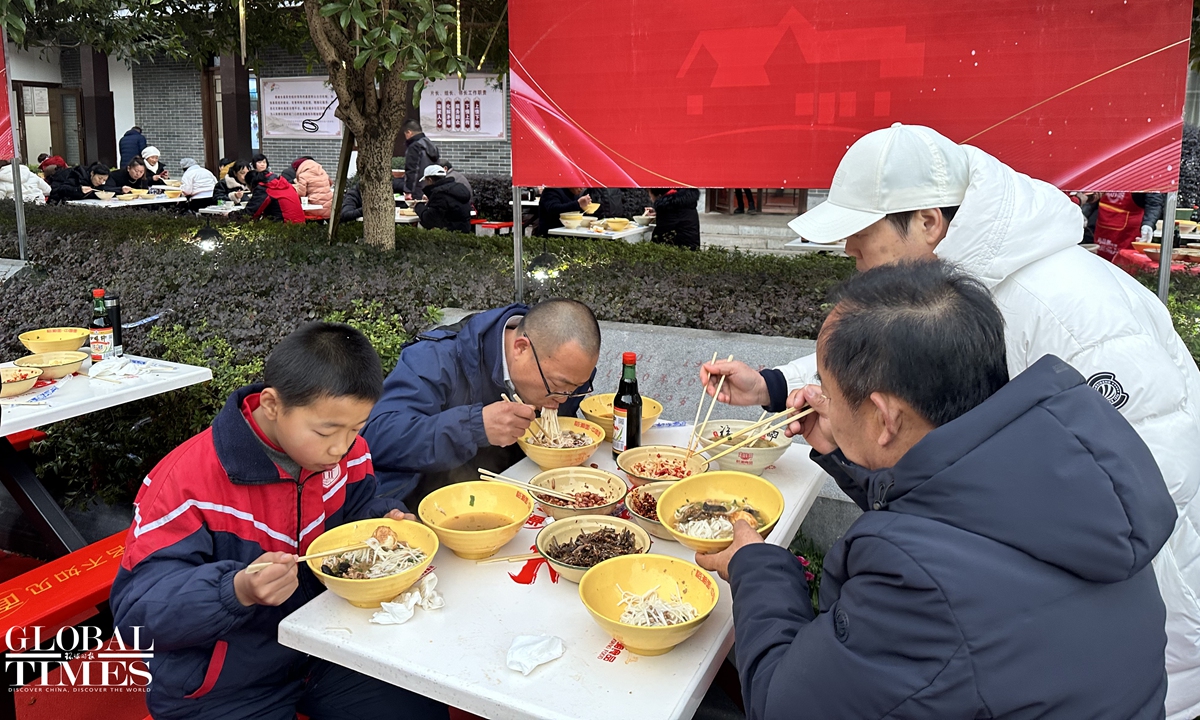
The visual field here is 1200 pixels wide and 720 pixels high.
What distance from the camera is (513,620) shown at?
6.62ft

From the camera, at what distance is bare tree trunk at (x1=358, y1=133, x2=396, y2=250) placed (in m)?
6.98

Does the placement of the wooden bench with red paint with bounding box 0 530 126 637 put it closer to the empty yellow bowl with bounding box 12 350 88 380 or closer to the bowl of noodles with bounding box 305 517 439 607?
the empty yellow bowl with bounding box 12 350 88 380

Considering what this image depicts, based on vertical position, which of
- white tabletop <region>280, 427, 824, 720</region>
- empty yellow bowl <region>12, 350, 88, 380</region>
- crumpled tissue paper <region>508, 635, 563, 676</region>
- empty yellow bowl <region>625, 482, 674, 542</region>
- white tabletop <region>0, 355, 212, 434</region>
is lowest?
white tabletop <region>280, 427, 824, 720</region>

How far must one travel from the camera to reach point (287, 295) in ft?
19.2

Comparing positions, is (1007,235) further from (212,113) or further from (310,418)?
(212,113)

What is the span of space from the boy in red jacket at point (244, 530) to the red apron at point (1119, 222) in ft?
28.3

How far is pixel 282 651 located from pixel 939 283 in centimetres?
189

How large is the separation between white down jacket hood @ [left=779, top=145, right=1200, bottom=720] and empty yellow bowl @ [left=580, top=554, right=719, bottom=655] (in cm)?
97

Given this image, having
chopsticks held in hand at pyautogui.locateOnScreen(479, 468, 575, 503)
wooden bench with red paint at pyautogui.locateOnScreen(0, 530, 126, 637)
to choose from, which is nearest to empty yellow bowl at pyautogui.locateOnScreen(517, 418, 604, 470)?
chopsticks held in hand at pyautogui.locateOnScreen(479, 468, 575, 503)

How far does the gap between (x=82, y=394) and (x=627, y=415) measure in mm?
2394

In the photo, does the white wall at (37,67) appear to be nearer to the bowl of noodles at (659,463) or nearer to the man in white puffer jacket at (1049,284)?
the bowl of noodles at (659,463)

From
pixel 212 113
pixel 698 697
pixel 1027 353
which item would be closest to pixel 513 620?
pixel 698 697

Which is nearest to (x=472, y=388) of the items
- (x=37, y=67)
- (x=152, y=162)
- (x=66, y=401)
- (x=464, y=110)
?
(x=66, y=401)

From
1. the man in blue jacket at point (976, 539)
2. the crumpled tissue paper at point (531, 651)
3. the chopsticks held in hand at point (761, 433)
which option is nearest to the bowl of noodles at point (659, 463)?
the chopsticks held in hand at point (761, 433)
